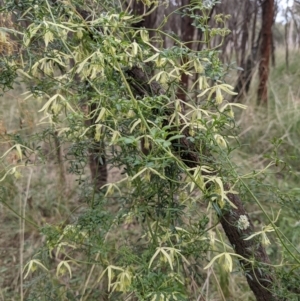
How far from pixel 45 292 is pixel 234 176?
68 centimetres

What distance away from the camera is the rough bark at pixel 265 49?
2.86m

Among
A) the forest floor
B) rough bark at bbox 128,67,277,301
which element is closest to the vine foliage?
rough bark at bbox 128,67,277,301

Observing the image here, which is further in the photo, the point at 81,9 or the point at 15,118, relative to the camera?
the point at 15,118

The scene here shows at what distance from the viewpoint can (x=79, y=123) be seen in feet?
3.15

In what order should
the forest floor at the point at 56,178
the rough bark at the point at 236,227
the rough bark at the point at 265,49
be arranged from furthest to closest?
the rough bark at the point at 265,49, the forest floor at the point at 56,178, the rough bark at the point at 236,227

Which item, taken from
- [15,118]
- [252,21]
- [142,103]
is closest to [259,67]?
[252,21]

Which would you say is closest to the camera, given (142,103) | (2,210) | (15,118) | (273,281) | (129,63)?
(142,103)

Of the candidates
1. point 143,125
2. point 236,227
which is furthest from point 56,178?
point 143,125

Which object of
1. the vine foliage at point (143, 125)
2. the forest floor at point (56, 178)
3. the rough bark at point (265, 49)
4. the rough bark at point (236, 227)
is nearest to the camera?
the vine foliage at point (143, 125)

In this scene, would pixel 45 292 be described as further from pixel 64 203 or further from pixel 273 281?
pixel 64 203

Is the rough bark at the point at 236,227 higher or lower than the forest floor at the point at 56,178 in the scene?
higher

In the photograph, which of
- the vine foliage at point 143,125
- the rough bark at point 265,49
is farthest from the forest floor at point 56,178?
the vine foliage at point 143,125

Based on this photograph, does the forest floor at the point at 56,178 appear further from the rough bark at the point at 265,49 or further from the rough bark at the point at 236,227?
the rough bark at the point at 236,227

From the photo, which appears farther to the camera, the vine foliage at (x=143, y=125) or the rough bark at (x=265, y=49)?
the rough bark at (x=265, y=49)
